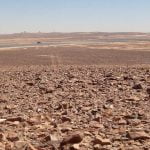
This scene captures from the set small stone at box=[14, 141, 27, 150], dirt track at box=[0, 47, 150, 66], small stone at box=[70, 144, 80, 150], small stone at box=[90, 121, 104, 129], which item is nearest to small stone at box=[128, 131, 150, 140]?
small stone at box=[90, 121, 104, 129]

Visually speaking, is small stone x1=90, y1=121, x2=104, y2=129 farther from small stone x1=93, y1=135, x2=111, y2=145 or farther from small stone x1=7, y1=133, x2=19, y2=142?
small stone x1=7, y1=133, x2=19, y2=142

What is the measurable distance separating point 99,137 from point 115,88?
4385 mm

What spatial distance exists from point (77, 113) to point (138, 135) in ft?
7.44

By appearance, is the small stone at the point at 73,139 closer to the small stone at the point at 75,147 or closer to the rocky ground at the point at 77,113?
the rocky ground at the point at 77,113

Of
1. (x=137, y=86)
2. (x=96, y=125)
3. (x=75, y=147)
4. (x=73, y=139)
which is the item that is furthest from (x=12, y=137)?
(x=137, y=86)

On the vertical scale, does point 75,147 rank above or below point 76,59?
above

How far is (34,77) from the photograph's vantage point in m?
14.5

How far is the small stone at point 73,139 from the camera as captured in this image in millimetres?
6746

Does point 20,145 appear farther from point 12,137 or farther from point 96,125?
point 96,125

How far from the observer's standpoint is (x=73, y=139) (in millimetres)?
6805

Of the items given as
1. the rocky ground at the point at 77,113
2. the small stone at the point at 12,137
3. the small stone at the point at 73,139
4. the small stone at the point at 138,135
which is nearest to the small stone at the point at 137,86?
the rocky ground at the point at 77,113

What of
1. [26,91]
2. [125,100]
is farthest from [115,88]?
[26,91]

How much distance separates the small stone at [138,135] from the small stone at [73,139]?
0.89 metres

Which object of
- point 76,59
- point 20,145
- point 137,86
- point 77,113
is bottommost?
point 76,59
